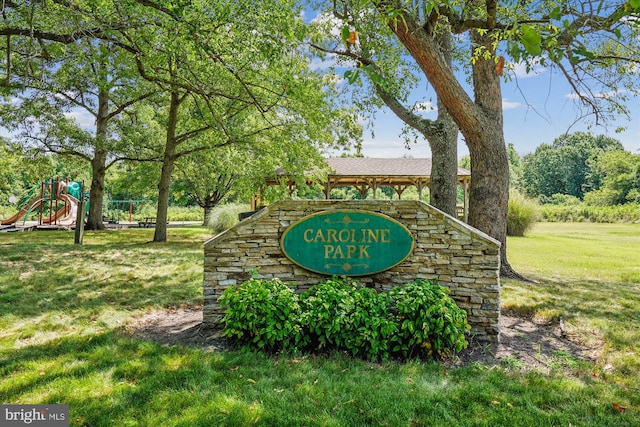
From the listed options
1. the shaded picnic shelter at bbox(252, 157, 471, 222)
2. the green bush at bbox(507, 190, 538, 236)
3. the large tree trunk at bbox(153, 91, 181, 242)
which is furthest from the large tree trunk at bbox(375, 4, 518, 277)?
the green bush at bbox(507, 190, 538, 236)

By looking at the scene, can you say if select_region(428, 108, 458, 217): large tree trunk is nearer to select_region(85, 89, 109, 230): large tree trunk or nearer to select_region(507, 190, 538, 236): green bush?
select_region(507, 190, 538, 236): green bush

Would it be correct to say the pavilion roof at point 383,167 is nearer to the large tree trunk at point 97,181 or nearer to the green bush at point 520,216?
the green bush at point 520,216

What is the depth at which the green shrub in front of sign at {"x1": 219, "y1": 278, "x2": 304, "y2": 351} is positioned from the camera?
335 cm

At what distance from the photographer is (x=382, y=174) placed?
61.1 feet

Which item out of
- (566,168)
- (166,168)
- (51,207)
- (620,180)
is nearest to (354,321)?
(166,168)

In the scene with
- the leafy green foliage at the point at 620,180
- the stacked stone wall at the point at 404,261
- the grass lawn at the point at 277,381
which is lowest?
the grass lawn at the point at 277,381

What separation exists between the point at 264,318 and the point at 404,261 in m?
1.50

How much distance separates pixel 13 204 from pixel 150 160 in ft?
74.2

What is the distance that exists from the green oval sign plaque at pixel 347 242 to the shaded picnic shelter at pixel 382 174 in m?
13.5

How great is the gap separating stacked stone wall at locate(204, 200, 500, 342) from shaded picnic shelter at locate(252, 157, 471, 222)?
13.5 m

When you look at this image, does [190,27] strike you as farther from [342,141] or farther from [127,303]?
[342,141]

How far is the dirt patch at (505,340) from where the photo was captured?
3428 millimetres

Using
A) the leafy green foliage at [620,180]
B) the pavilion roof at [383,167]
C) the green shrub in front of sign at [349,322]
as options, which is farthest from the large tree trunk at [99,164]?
the leafy green foliage at [620,180]

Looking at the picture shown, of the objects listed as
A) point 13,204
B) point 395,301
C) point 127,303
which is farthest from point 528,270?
point 13,204
